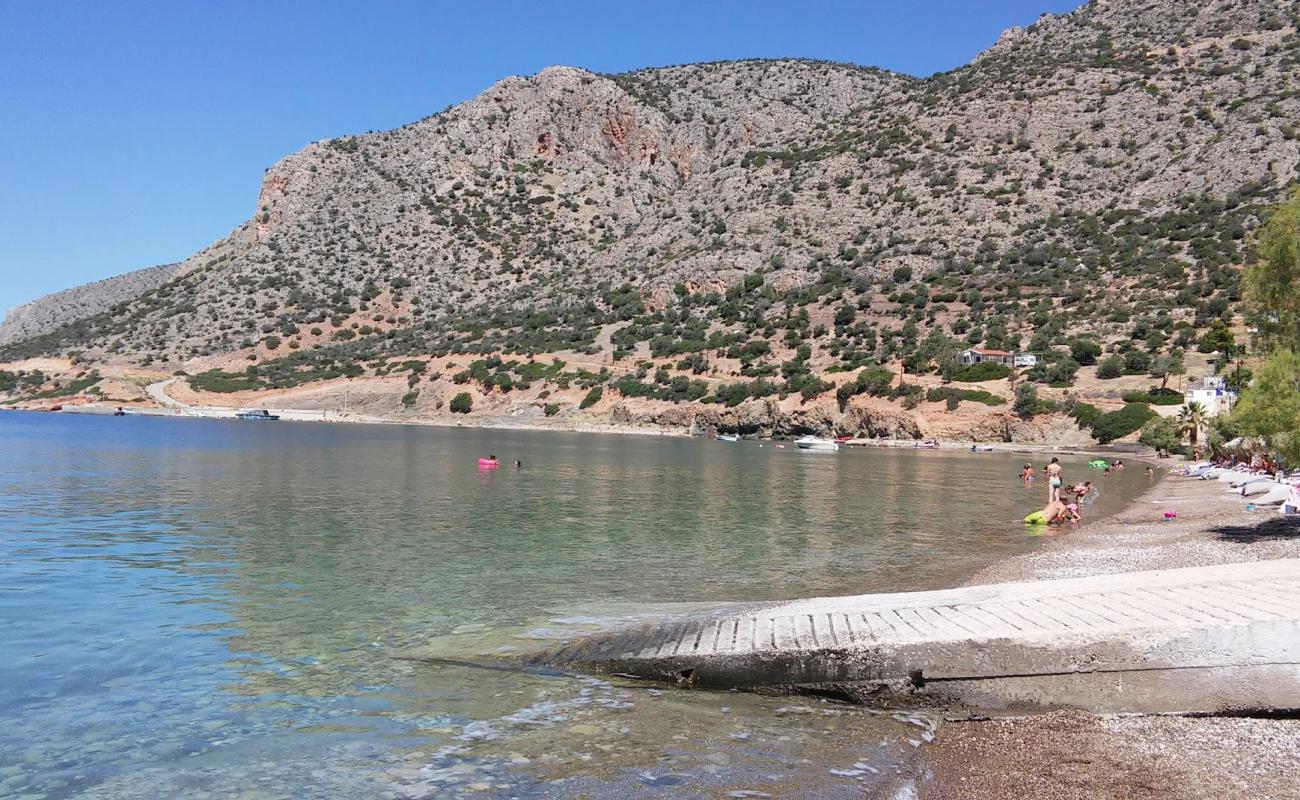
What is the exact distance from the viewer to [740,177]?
102 m

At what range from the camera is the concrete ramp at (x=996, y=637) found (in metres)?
7.49

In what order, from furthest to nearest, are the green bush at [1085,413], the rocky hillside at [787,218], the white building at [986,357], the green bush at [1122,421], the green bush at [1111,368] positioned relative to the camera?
the rocky hillside at [787,218], the white building at [986,357], the green bush at [1111,368], the green bush at [1085,413], the green bush at [1122,421]

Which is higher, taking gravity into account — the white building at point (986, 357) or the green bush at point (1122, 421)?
the white building at point (986, 357)

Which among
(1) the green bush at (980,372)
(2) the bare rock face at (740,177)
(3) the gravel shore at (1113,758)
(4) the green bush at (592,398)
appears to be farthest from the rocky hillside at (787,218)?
(3) the gravel shore at (1113,758)

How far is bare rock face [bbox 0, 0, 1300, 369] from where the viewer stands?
269 ft

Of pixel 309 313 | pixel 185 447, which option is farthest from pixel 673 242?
pixel 185 447

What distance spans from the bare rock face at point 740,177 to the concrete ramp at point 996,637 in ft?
191

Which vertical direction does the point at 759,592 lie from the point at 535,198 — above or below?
below

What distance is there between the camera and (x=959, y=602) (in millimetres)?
9555

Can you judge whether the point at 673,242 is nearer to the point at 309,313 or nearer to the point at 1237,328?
the point at 309,313

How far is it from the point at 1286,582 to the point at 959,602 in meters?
2.89

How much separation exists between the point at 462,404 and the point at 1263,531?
69.5 metres

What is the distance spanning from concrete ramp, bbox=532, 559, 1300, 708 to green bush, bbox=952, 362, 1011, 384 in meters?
55.1

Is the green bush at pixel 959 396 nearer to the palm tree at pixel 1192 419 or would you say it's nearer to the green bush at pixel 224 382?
the palm tree at pixel 1192 419
